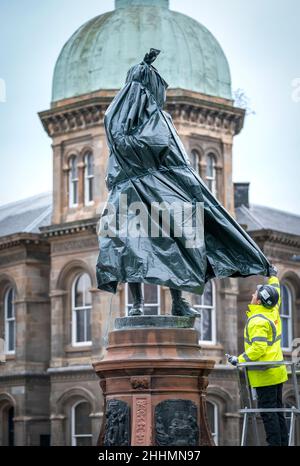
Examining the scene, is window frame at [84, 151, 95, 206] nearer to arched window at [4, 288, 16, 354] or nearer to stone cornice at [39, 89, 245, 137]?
stone cornice at [39, 89, 245, 137]

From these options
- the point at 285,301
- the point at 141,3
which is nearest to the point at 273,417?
the point at 285,301

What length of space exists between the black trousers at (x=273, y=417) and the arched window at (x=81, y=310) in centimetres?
2909

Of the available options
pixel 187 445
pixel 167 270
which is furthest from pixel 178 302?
pixel 187 445

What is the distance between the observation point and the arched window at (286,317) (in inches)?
1750

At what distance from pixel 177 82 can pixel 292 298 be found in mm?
8893

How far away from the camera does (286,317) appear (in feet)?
146

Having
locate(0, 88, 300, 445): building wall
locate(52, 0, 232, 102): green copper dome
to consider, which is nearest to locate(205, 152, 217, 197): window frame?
locate(0, 88, 300, 445): building wall

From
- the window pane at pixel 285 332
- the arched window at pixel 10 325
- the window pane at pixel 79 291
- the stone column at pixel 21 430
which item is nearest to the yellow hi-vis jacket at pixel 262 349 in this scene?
the window pane at pixel 79 291

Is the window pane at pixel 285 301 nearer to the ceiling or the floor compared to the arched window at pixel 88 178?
nearer to the floor

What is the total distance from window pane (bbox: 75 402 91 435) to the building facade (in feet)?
0.14

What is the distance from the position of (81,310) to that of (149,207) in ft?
91.7

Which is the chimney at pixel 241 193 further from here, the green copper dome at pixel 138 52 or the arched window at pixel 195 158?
the green copper dome at pixel 138 52

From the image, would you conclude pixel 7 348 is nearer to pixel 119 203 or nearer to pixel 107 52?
pixel 107 52

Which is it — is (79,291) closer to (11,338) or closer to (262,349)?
(11,338)
